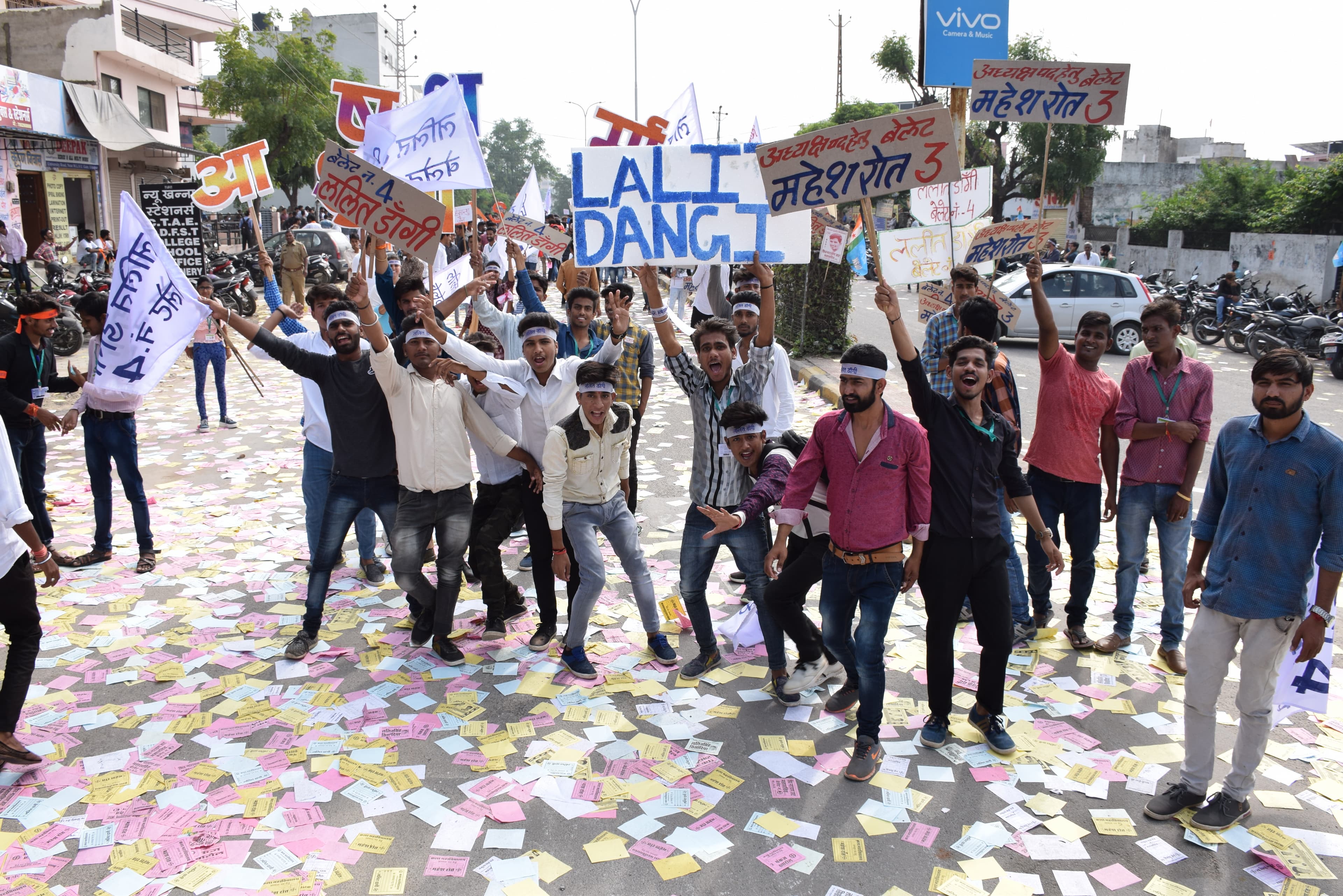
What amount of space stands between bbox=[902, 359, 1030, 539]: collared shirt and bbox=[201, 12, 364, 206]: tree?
34.6 m

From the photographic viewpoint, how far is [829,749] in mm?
4305

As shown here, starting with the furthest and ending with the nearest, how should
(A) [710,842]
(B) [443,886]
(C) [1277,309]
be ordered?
(C) [1277,309] < (A) [710,842] < (B) [443,886]

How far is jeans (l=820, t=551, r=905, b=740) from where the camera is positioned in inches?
159

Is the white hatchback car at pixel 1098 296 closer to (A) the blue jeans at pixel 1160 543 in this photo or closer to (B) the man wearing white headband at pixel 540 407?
(A) the blue jeans at pixel 1160 543

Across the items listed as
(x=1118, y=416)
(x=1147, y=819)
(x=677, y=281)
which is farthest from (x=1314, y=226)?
(x=1147, y=819)

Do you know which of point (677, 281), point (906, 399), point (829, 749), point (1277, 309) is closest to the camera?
point (829, 749)

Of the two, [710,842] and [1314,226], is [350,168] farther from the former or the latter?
[1314,226]

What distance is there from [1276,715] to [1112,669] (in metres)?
1.30

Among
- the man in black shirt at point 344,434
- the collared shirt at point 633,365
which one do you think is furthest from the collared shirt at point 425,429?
the collared shirt at point 633,365

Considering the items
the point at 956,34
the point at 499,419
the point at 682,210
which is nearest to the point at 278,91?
the point at 956,34

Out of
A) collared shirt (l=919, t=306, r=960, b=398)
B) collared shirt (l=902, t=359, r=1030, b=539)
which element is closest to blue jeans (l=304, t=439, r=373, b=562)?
collared shirt (l=902, t=359, r=1030, b=539)

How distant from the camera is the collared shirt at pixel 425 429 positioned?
4992 mm

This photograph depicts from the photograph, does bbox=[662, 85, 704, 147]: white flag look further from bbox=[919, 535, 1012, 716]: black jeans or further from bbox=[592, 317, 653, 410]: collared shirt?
bbox=[919, 535, 1012, 716]: black jeans

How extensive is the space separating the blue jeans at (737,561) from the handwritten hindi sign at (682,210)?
1.76 metres
